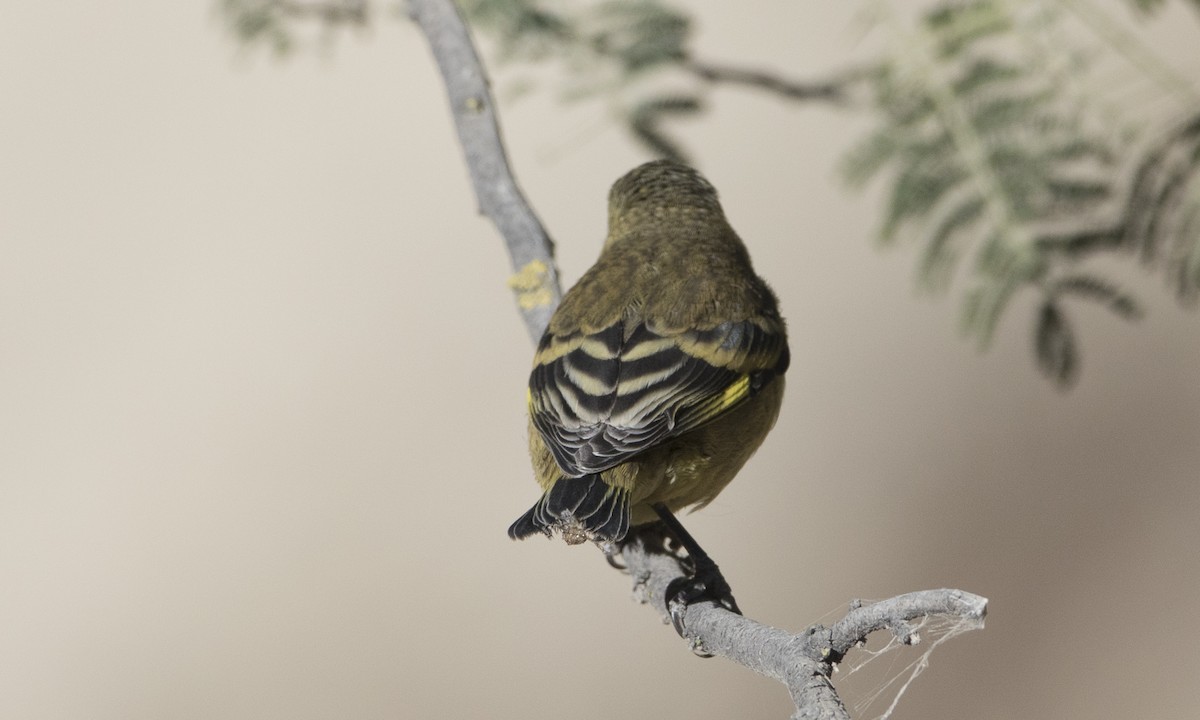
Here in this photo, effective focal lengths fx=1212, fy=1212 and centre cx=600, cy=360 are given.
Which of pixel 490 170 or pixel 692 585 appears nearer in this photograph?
pixel 692 585

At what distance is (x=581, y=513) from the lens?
3.41 metres

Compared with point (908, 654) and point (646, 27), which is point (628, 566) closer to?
point (646, 27)

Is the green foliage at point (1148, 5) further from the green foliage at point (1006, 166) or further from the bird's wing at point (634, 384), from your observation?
the bird's wing at point (634, 384)

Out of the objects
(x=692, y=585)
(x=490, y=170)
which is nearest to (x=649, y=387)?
(x=692, y=585)

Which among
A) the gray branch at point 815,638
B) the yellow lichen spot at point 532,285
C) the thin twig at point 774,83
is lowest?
the gray branch at point 815,638

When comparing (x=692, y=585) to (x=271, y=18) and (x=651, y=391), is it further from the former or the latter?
(x=271, y=18)

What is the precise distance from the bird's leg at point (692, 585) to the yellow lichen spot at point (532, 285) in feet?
2.79

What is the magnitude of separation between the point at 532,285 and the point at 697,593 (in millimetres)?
1240

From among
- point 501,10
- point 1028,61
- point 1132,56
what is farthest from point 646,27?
point 1132,56

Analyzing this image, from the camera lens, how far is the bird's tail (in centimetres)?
335

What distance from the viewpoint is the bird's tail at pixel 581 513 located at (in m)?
3.35

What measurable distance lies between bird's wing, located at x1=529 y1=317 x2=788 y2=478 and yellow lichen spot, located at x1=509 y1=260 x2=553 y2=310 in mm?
239

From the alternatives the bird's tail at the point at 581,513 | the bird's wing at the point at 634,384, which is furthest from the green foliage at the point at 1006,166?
the bird's tail at the point at 581,513

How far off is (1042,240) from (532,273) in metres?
2.08
